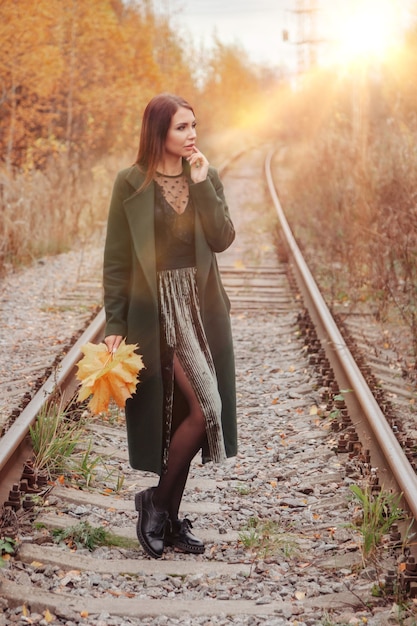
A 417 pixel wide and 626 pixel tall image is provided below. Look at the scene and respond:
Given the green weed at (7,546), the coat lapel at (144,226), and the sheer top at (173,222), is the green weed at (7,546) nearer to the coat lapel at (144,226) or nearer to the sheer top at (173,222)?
the coat lapel at (144,226)

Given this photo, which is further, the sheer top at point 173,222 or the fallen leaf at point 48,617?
the sheer top at point 173,222

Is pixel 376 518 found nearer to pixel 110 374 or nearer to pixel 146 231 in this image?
pixel 110 374

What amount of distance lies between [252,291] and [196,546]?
533cm

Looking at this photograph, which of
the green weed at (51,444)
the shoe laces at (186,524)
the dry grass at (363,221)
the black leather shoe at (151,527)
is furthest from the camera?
the dry grass at (363,221)

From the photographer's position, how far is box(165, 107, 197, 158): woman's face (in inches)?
129

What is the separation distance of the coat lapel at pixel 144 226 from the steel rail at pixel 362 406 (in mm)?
1365

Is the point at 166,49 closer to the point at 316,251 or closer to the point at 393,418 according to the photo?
the point at 316,251

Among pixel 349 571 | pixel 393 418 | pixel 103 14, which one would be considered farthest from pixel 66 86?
pixel 349 571

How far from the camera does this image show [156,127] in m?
3.30

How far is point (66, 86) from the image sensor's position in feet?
62.9

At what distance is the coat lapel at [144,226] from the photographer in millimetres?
3320

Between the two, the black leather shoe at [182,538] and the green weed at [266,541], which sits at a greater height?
the black leather shoe at [182,538]

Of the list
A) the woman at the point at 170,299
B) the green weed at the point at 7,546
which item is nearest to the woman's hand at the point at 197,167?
the woman at the point at 170,299

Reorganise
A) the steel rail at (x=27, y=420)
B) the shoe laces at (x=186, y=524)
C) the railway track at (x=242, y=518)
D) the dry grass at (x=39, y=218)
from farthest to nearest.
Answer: the dry grass at (x=39, y=218)
the steel rail at (x=27, y=420)
the shoe laces at (x=186, y=524)
the railway track at (x=242, y=518)
